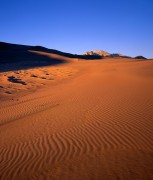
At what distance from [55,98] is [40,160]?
7.26 m

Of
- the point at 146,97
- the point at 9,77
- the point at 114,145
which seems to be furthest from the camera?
the point at 9,77

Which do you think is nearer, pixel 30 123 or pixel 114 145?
pixel 114 145

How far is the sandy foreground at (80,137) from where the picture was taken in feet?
15.5

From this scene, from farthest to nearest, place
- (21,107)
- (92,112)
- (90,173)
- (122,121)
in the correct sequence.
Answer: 1. (21,107)
2. (92,112)
3. (122,121)
4. (90,173)

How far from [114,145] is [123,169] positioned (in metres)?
1.23

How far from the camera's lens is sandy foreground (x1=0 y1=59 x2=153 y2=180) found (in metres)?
4.73

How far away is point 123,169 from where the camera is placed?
4555mm

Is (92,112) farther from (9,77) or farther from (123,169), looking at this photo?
(9,77)

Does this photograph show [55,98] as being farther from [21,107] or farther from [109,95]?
[109,95]

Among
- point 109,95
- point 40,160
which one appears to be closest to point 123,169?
point 40,160

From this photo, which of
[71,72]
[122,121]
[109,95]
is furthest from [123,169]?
[71,72]

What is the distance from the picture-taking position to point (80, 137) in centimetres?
656

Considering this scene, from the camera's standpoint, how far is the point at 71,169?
15.6 feet

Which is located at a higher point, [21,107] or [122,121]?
[122,121]
